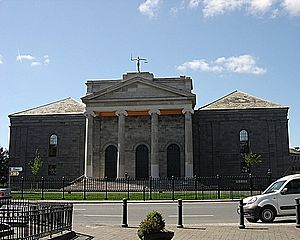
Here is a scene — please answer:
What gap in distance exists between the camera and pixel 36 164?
56.2m

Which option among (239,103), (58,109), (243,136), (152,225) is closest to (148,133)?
(243,136)

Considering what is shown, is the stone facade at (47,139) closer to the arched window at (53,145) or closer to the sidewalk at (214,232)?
the arched window at (53,145)

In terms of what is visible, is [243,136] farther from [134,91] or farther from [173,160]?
[134,91]

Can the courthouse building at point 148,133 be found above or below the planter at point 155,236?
above

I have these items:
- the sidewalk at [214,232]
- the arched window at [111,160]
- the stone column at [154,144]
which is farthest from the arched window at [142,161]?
the sidewalk at [214,232]

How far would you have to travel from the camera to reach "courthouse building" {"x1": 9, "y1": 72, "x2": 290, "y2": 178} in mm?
52906

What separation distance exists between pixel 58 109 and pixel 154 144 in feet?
58.5

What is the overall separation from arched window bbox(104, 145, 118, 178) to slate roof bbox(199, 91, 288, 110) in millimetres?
13347

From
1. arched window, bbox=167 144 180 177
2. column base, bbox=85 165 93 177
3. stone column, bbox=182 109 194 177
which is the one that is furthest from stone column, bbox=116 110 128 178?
stone column, bbox=182 109 194 177

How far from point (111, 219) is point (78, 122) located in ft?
130

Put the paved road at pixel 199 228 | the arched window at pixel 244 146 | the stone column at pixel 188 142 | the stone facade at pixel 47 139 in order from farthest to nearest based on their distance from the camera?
the stone facade at pixel 47 139 → the arched window at pixel 244 146 → the stone column at pixel 188 142 → the paved road at pixel 199 228

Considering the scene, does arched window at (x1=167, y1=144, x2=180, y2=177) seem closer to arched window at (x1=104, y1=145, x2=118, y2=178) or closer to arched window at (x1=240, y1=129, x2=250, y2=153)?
arched window at (x1=104, y1=145, x2=118, y2=178)

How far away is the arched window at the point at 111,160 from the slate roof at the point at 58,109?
7.15 m

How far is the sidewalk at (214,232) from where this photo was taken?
1374cm
